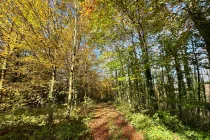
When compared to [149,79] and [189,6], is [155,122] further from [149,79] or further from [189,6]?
[189,6]

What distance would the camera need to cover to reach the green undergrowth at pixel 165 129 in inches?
261

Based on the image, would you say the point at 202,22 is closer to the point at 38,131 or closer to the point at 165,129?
the point at 165,129

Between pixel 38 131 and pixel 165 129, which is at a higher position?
pixel 38 131

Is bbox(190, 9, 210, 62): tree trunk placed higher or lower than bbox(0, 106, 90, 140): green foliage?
higher

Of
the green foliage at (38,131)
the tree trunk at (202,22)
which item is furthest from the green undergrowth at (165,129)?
the tree trunk at (202,22)

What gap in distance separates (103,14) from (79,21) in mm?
3411

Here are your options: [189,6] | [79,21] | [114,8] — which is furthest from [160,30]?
[79,21]

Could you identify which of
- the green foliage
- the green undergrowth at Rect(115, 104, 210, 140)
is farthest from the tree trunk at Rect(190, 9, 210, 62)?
the green foliage

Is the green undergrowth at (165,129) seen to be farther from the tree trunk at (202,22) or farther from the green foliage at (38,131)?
the tree trunk at (202,22)

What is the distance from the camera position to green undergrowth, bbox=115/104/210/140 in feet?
21.8

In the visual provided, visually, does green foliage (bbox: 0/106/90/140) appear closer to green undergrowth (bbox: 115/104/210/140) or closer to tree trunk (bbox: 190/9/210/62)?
green undergrowth (bbox: 115/104/210/140)

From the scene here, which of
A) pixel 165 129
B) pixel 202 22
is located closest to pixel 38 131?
pixel 165 129

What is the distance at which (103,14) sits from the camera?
6184mm

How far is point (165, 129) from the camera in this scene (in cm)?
752
